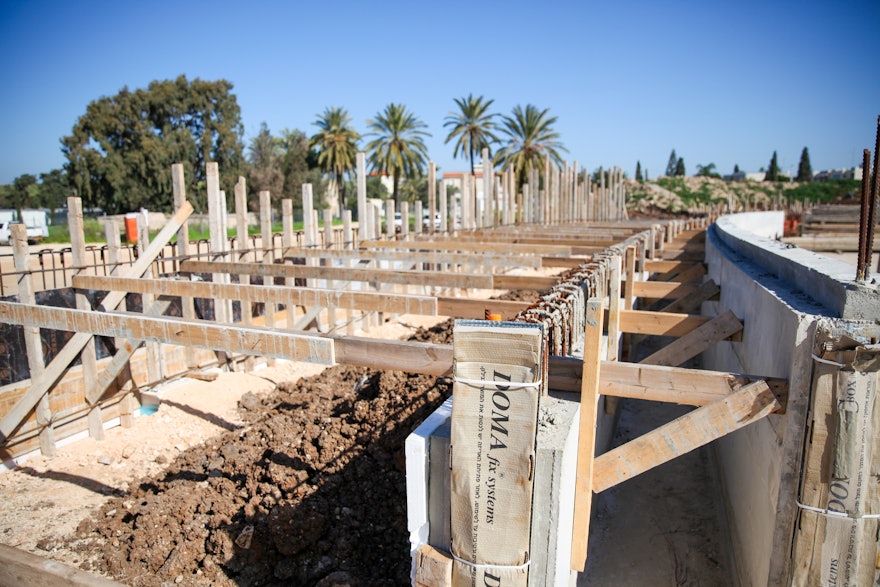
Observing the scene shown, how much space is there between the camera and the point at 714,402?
2895mm

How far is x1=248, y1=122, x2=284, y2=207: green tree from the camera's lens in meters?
41.8

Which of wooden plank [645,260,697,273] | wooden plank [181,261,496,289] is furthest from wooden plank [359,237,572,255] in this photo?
wooden plank [181,261,496,289]

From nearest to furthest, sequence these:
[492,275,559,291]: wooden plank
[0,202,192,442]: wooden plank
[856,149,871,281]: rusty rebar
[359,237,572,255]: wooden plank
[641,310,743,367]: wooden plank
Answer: [856,149,871,281]: rusty rebar → [641,310,743,367]: wooden plank → [0,202,192,442]: wooden plank → [492,275,559,291]: wooden plank → [359,237,572,255]: wooden plank

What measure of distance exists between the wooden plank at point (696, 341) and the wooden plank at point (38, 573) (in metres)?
3.73

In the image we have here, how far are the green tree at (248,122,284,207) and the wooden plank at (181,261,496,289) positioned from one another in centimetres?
3451

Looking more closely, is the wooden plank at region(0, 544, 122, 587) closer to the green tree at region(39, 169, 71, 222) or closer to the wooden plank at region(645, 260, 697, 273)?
the wooden plank at region(645, 260, 697, 273)

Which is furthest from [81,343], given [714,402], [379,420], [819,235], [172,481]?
[819,235]

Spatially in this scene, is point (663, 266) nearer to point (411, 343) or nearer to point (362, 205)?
point (411, 343)

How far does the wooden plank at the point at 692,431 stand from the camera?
9.50 ft

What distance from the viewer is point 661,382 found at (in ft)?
9.86

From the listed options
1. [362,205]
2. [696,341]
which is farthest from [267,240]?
[696,341]

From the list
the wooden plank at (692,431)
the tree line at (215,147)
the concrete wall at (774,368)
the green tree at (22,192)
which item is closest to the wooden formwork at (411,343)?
the wooden plank at (692,431)

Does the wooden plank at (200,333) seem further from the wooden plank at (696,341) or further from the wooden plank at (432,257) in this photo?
the wooden plank at (432,257)

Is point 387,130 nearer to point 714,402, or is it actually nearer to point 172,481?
point 172,481
